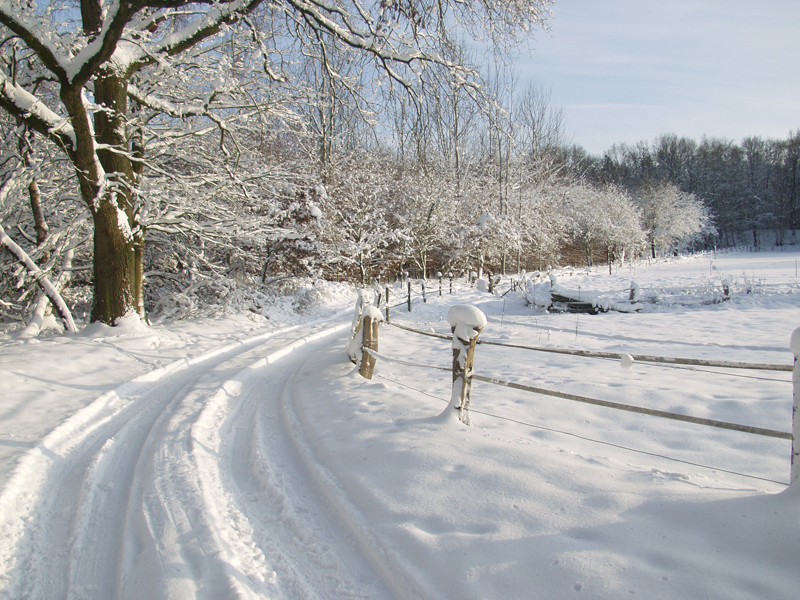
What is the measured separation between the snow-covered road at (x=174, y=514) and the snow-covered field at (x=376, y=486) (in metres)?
0.01

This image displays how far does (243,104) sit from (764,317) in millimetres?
13659

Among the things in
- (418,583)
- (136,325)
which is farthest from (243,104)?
(418,583)

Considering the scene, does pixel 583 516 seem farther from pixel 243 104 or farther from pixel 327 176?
pixel 327 176

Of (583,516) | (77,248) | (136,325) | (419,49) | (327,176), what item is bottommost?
(583,516)

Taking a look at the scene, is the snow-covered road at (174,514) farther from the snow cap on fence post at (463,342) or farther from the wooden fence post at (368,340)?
the snow cap on fence post at (463,342)

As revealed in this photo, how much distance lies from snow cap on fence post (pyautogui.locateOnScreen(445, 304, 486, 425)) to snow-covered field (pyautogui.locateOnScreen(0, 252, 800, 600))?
271 mm

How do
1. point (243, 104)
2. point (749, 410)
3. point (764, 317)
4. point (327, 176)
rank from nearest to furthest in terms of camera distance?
point (749, 410) < point (243, 104) < point (764, 317) < point (327, 176)

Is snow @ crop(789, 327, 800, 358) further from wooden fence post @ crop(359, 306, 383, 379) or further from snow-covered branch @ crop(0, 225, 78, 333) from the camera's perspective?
snow-covered branch @ crop(0, 225, 78, 333)

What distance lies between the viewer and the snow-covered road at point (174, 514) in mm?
2240

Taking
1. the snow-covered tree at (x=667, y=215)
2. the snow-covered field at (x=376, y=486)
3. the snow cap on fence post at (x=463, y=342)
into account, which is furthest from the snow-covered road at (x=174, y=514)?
the snow-covered tree at (x=667, y=215)

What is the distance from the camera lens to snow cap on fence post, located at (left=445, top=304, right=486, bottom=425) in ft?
12.0

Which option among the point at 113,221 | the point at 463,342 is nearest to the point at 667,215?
the point at 463,342

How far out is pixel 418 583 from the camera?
6.85 feet

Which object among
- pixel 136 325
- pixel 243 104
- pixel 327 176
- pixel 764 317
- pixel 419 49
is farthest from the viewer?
pixel 327 176
